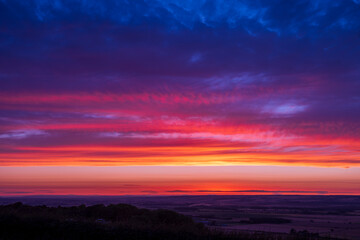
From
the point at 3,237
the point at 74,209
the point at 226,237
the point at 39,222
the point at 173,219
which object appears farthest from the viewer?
the point at 74,209

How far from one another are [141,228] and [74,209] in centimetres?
1241

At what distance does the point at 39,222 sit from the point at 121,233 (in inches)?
178

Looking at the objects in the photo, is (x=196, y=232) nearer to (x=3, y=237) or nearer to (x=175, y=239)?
(x=175, y=239)

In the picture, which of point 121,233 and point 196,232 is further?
point 196,232

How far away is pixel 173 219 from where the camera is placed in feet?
77.9

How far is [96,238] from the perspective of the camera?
1469cm

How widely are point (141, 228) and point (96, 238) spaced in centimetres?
223

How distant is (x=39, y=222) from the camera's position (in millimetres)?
16250

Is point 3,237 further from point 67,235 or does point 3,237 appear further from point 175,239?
point 175,239

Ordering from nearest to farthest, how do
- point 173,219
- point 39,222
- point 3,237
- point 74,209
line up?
point 3,237
point 39,222
point 173,219
point 74,209

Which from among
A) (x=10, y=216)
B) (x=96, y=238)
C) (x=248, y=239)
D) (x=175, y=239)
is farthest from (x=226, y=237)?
(x=10, y=216)

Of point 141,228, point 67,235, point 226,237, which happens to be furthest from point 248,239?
point 67,235

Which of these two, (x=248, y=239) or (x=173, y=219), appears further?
(x=173, y=219)

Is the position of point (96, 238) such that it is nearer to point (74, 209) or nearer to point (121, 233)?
Answer: point (121, 233)
